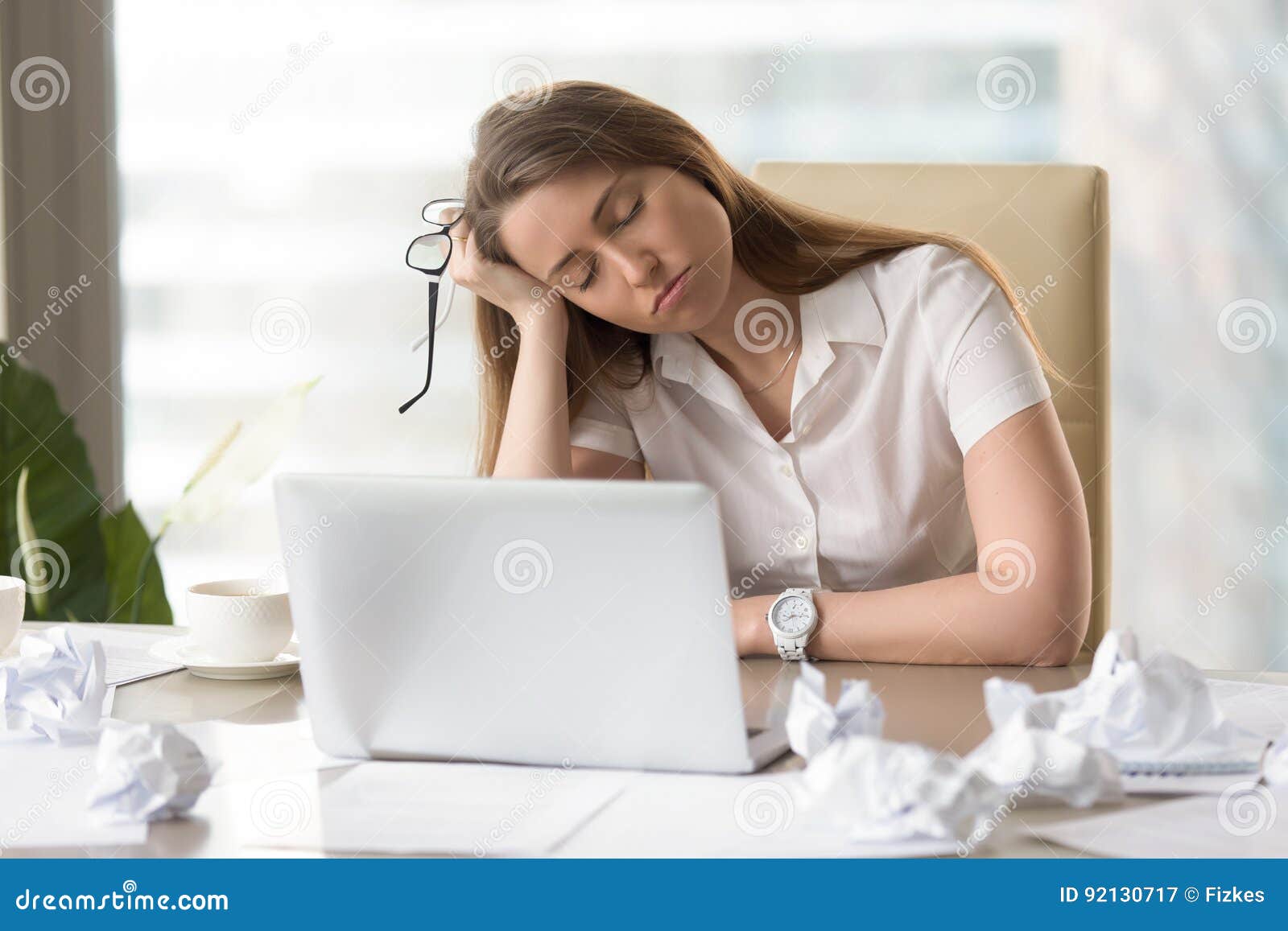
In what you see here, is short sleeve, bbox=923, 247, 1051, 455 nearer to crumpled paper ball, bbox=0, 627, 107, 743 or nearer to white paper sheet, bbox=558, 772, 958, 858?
white paper sheet, bbox=558, 772, 958, 858

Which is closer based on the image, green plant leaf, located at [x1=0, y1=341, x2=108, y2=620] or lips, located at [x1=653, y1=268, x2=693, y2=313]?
lips, located at [x1=653, y1=268, x2=693, y2=313]

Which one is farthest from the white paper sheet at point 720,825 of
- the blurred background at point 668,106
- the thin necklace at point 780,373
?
the blurred background at point 668,106

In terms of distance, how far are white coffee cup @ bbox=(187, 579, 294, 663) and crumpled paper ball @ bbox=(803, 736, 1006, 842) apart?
579 mm

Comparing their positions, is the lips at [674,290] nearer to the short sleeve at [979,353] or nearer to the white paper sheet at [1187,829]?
the short sleeve at [979,353]

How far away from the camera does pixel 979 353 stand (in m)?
1.31

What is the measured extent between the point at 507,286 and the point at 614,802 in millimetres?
867

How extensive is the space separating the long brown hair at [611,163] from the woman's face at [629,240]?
2 centimetres

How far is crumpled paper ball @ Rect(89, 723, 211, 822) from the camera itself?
2.26ft

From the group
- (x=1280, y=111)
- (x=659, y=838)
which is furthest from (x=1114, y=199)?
(x=659, y=838)

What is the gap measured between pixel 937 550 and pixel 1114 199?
1226 mm

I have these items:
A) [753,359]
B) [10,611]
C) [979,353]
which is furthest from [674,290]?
[10,611]

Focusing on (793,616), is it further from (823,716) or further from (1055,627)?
(823,716)

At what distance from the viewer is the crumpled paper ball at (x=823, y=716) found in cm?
73

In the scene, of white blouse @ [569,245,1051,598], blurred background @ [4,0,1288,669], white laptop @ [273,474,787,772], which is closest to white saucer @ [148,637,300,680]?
white laptop @ [273,474,787,772]
